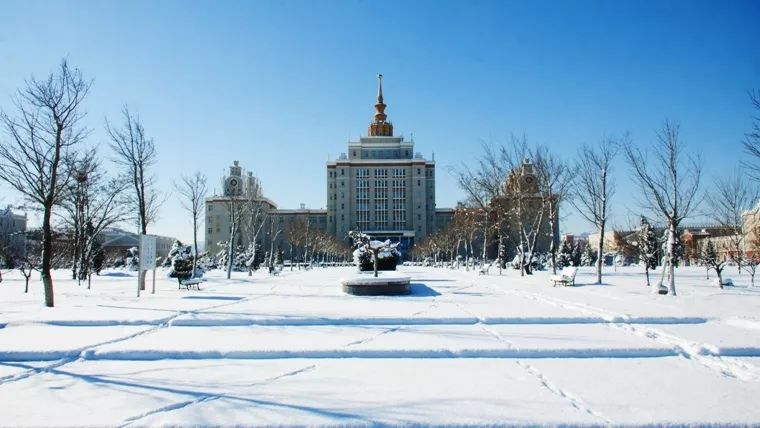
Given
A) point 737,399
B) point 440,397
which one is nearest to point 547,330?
point 737,399

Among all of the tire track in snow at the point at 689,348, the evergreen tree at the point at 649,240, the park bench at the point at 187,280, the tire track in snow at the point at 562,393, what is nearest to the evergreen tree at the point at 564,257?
the evergreen tree at the point at 649,240

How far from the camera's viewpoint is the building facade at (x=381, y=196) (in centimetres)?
10769

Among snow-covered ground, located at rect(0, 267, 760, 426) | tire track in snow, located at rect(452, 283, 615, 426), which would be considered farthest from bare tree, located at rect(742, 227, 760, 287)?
tire track in snow, located at rect(452, 283, 615, 426)

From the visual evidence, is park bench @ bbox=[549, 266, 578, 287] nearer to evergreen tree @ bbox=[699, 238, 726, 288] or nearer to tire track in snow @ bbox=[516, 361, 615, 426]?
evergreen tree @ bbox=[699, 238, 726, 288]

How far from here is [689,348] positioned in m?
7.27

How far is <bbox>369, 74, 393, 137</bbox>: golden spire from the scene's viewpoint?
114 meters

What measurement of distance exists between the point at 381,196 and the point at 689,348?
101m

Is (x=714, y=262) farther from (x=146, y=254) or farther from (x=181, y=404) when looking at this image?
(x=181, y=404)

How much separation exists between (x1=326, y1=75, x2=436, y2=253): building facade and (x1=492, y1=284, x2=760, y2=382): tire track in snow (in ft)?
317

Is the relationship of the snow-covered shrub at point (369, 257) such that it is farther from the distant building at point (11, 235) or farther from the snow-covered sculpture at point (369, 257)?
the distant building at point (11, 235)

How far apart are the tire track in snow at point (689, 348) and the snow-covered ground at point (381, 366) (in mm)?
28

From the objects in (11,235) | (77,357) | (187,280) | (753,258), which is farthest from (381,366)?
(11,235)

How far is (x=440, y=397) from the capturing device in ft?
16.7

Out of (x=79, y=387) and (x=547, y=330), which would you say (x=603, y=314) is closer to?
(x=547, y=330)
